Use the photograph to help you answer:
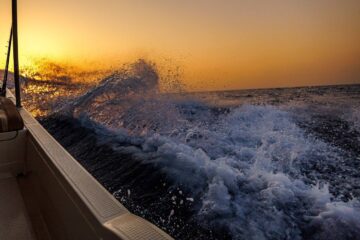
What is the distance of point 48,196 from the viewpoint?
152 cm

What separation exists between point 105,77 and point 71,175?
683 centimetres

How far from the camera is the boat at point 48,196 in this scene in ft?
2.86

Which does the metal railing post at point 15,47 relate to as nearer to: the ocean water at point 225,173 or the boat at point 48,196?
the boat at point 48,196

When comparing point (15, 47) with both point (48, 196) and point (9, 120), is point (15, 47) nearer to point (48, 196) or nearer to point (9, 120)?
point (9, 120)

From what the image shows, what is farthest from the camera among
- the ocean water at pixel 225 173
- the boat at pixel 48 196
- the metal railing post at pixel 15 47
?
the metal railing post at pixel 15 47

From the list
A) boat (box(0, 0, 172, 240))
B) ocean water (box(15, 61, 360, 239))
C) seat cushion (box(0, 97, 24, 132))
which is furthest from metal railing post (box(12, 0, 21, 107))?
ocean water (box(15, 61, 360, 239))

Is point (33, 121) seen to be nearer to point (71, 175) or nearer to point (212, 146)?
point (71, 175)

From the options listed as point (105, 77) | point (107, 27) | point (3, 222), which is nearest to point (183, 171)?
point (3, 222)

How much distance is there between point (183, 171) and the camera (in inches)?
93.6

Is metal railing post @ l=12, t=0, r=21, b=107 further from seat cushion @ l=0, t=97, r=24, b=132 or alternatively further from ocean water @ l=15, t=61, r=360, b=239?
ocean water @ l=15, t=61, r=360, b=239

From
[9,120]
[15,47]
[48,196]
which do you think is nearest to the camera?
[48,196]

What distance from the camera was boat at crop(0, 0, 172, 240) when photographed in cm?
87

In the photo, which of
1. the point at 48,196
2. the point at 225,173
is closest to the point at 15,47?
the point at 48,196

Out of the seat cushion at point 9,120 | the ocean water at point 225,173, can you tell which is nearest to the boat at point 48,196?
the seat cushion at point 9,120
